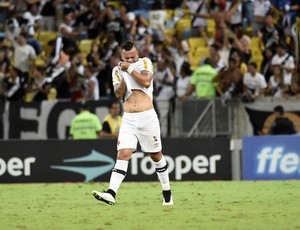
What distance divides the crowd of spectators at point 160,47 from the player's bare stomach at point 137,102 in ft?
28.9

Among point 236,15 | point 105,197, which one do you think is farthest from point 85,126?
point 105,197

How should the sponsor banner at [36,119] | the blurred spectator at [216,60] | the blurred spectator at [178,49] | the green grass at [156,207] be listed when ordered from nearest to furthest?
the green grass at [156,207]
the blurred spectator at [216,60]
the sponsor banner at [36,119]
the blurred spectator at [178,49]

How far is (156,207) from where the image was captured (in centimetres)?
1373

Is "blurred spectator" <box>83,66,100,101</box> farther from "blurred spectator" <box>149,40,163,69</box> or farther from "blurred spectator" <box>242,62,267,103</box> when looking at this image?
"blurred spectator" <box>242,62,267,103</box>

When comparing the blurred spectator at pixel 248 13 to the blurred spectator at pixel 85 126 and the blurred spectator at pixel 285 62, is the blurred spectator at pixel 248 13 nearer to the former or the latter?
the blurred spectator at pixel 285 62

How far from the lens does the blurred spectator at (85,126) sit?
73.5ft

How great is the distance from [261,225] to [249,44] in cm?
1452

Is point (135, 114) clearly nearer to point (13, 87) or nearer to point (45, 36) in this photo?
point (13, 87)

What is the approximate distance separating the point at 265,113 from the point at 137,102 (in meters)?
9.21

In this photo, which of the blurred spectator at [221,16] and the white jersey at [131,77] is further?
the blurred spectator at [221,16]

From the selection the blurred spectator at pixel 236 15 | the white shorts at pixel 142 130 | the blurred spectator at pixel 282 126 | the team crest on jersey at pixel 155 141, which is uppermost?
the blurred spectator at pixel 236 15

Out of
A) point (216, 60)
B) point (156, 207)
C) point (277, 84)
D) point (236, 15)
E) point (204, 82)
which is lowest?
point (156, 207)

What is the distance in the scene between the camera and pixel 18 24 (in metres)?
27.3

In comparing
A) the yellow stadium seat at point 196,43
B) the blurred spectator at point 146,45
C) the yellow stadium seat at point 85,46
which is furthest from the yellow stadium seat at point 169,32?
the yellow stadium seat at point 85,46
